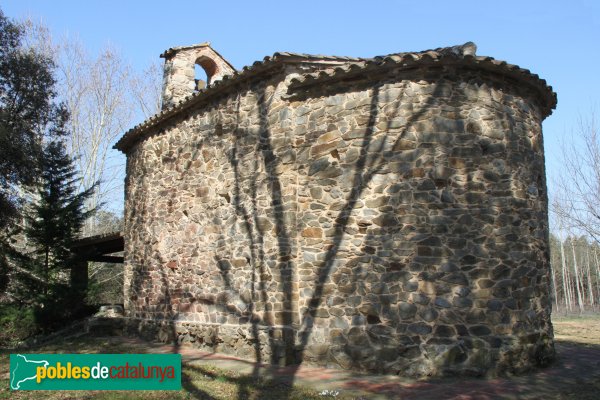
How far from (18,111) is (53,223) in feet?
10.7

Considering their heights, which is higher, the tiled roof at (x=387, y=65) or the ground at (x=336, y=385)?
the tiled roof at (x=387, y=65)

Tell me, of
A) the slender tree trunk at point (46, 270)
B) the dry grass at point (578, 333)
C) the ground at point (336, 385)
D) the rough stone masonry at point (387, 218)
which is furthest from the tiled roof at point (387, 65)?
the slender tree trunk at point (46, 270)

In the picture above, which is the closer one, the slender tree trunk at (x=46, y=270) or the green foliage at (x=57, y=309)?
the green foliage at (x=57, y=309)

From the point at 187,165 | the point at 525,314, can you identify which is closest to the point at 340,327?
the point at 525,314

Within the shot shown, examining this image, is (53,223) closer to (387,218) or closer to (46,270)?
(46,270)

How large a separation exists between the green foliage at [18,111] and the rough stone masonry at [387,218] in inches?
237

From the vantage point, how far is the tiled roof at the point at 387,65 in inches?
277

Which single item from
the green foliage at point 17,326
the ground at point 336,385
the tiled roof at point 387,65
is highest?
the tiled roof at point 387,65

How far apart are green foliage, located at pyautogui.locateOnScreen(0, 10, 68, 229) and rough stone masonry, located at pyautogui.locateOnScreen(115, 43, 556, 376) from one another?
19.7 ft

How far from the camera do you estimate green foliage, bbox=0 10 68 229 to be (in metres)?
11.2

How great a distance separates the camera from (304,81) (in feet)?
25.2

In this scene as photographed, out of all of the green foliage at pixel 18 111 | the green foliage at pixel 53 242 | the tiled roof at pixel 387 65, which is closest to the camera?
the tiled roof at pixel 387 65

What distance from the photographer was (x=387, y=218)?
23.1 ft

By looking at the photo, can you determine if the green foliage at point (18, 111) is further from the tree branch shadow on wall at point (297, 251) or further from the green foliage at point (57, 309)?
the tree branch shadow on wall at point (297, 251)
